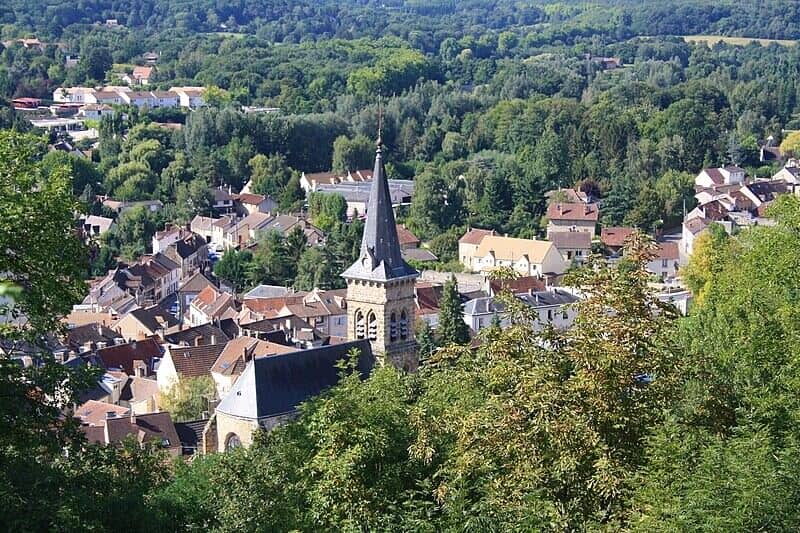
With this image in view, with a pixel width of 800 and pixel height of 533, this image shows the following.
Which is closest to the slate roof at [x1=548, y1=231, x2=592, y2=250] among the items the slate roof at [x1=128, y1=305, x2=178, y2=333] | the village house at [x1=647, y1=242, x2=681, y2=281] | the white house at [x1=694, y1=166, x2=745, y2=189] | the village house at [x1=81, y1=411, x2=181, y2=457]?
the village house at [x1=647, y1=242, x2=681, y2=281]

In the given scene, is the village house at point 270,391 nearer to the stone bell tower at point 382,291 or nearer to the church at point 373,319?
the church at point 373,319

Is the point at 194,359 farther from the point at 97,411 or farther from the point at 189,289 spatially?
the point at 189,289

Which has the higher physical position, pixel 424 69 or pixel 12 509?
pixel 12 509

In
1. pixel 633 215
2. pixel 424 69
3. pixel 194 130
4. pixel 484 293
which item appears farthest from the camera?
pixel 424 69

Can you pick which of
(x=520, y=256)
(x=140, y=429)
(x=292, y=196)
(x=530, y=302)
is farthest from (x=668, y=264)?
(x=140, y=429)

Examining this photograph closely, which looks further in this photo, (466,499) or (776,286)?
(776,286)

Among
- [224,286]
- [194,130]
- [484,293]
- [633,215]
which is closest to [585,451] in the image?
[484,293]

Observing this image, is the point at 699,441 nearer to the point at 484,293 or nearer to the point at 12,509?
the point at 12,509

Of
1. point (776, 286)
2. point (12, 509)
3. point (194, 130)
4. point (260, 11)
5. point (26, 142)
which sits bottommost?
point (260, 11)
